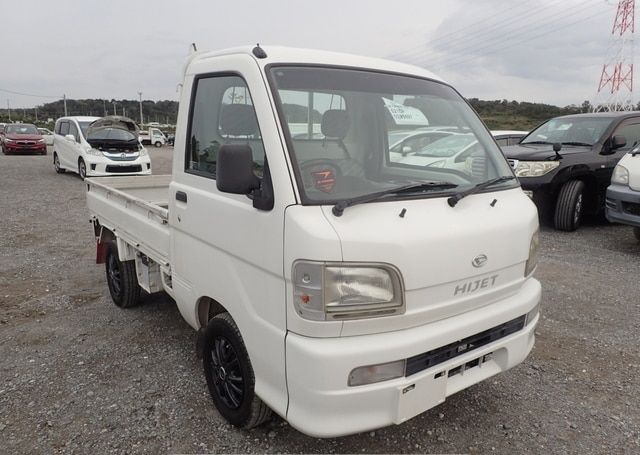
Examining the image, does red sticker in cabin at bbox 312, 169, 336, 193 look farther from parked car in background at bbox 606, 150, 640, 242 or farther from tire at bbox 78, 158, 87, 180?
tire at bbox 78, 158, 87, 180

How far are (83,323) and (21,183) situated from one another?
11151mm

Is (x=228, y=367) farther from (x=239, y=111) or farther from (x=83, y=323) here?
(x=83, y=323)

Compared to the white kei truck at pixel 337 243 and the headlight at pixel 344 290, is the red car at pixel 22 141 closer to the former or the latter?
the white kei truck at pixel 337 243

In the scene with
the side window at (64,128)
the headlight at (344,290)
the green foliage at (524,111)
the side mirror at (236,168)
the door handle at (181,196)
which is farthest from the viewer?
the green foliage at (524,111)

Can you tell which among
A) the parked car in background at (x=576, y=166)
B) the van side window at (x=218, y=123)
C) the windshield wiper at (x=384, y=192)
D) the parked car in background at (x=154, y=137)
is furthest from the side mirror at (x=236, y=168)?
the parked car in background at (x=154, y=137)

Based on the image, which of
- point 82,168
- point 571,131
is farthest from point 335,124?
point 82,168

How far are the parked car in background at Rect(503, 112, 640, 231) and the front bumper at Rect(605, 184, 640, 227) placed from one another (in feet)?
2.98

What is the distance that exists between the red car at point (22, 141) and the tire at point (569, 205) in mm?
22895

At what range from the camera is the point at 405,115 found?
292cm

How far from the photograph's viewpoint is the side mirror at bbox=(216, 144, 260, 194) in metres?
2.12

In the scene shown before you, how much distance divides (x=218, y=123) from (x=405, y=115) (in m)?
1.13

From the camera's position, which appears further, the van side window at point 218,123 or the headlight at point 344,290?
the van side window at point 218,123

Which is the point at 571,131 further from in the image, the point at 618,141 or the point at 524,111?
the point at 524,111

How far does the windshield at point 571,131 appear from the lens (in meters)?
7.88
